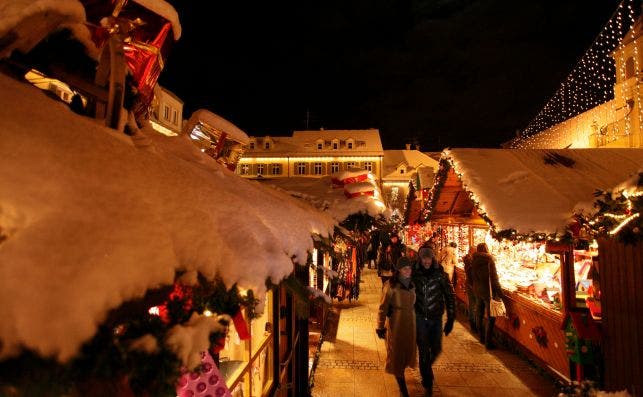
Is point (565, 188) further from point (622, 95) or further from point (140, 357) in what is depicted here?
point (622, 95)

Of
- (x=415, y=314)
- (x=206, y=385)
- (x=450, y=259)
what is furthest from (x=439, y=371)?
(x=450, y=259)

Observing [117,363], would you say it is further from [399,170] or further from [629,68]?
[399,170]

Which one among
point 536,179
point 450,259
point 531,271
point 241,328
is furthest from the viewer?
point 450,259

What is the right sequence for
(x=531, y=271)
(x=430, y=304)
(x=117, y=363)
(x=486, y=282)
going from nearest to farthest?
(x=117, y=363)
(x=430, y=304)
(x=486, y=282)
(x=531, y=271)

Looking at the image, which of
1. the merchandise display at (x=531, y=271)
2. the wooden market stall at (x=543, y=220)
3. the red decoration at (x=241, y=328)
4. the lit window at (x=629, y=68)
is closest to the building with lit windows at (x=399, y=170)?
the lit window at (x=629, y=68)

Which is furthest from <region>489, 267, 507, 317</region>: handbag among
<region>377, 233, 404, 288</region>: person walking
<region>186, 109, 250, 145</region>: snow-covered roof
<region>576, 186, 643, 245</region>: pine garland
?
<region>186, 109, 250, 145</region>: snow-covered roof

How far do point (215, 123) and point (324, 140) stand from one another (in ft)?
128

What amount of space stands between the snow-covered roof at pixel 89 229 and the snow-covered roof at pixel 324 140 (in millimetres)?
41296

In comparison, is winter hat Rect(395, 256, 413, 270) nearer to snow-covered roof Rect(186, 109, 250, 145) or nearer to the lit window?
snow-covered roof Rect(186, 109, 250, 145)

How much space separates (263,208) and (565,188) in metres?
5.87

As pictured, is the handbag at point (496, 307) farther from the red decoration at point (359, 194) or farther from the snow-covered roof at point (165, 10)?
the snow-covered roof at point (165, 10)

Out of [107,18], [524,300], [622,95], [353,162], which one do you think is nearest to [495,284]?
[524,300]

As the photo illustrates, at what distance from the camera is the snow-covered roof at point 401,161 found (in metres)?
43.6

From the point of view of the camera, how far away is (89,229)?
98 cm
